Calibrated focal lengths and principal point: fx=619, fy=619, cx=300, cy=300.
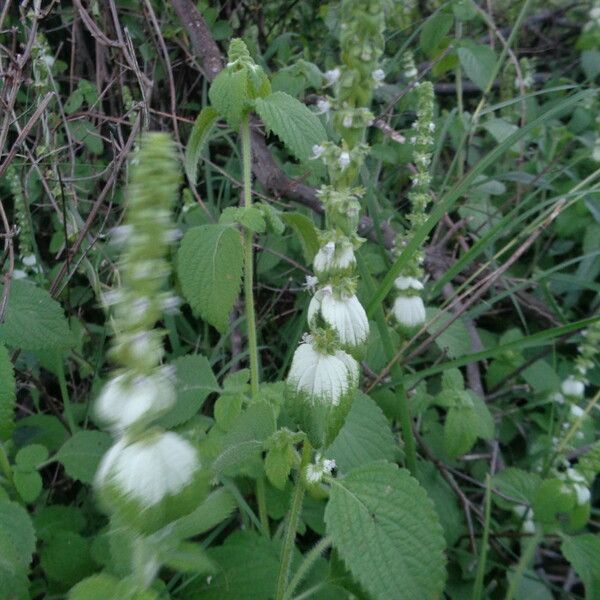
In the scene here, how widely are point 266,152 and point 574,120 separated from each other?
61.1 inches

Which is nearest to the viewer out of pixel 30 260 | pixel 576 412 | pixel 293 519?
pixel 293 519

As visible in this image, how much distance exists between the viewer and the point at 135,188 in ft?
2.15

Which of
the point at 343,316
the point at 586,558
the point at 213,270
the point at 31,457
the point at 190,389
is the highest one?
the point at 343,316

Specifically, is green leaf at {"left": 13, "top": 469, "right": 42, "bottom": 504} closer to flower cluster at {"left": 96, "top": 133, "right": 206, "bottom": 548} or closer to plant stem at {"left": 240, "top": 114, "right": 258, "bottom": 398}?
plant stem at {"left": 240, "top": 114, "right": 258, "bottom": 398}

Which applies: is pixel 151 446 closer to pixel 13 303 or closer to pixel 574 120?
pixel 13 303

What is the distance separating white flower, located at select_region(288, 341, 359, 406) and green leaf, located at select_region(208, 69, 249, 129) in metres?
0.61

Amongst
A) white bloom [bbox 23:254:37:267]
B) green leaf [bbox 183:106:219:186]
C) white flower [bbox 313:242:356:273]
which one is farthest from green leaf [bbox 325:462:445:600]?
white bloom [bbox 23:254:37:267]

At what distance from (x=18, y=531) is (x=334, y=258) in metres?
0.87

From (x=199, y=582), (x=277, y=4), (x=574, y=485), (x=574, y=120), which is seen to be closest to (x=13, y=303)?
(x=199, y=582)

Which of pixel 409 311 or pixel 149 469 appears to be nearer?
pixel 149 469

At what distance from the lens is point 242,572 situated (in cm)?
129

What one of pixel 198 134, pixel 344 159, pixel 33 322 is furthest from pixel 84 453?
pixel 344 159

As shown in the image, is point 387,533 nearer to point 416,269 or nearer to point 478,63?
point 416,269

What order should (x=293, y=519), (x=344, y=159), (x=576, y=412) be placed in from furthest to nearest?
(x=576, y=412) → (x=293, y=519) → (x=344, y=159)
